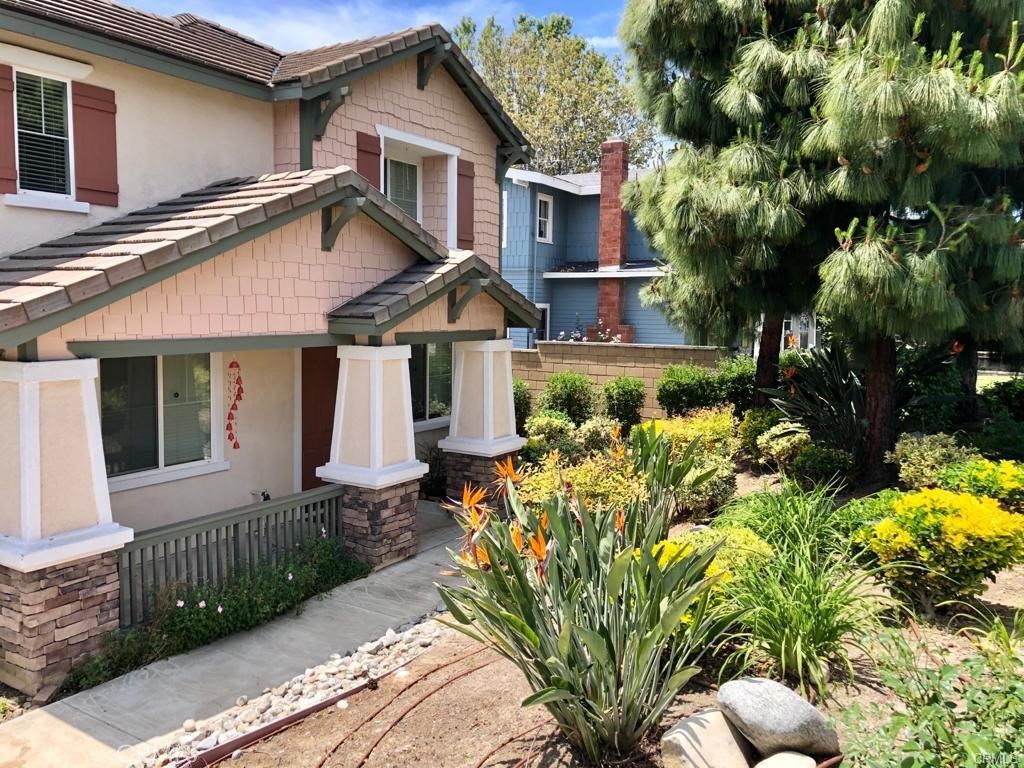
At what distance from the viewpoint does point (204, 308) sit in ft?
24.4

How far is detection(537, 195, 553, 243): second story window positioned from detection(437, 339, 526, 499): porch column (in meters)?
12.9

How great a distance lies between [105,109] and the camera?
8.23m

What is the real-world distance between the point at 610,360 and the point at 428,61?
704 cm

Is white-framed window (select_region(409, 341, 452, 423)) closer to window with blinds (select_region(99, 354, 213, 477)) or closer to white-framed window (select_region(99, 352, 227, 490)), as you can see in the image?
white-framed window (select_region(99, 352, 227, 490))

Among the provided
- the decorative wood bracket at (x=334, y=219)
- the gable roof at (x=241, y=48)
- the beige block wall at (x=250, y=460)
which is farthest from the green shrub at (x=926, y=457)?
the gable roof at (x=241, y=48)

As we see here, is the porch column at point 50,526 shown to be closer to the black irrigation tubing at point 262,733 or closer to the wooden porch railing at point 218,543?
the wooden porch railing at point 218,543

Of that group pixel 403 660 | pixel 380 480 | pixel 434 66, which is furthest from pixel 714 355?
pixel 403 660

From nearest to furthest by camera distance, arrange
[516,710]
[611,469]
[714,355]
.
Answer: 1. [516,710]
2. [611,469]
3. [714,355]

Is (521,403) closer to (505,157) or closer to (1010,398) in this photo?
(505,157)

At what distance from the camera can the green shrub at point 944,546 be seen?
233 inches

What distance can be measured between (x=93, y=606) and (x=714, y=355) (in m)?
11.7

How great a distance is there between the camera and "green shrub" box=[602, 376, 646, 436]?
15578 mm

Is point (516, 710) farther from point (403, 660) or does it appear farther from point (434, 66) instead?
point (434, 66)

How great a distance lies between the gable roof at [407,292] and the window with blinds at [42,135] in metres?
2.95
